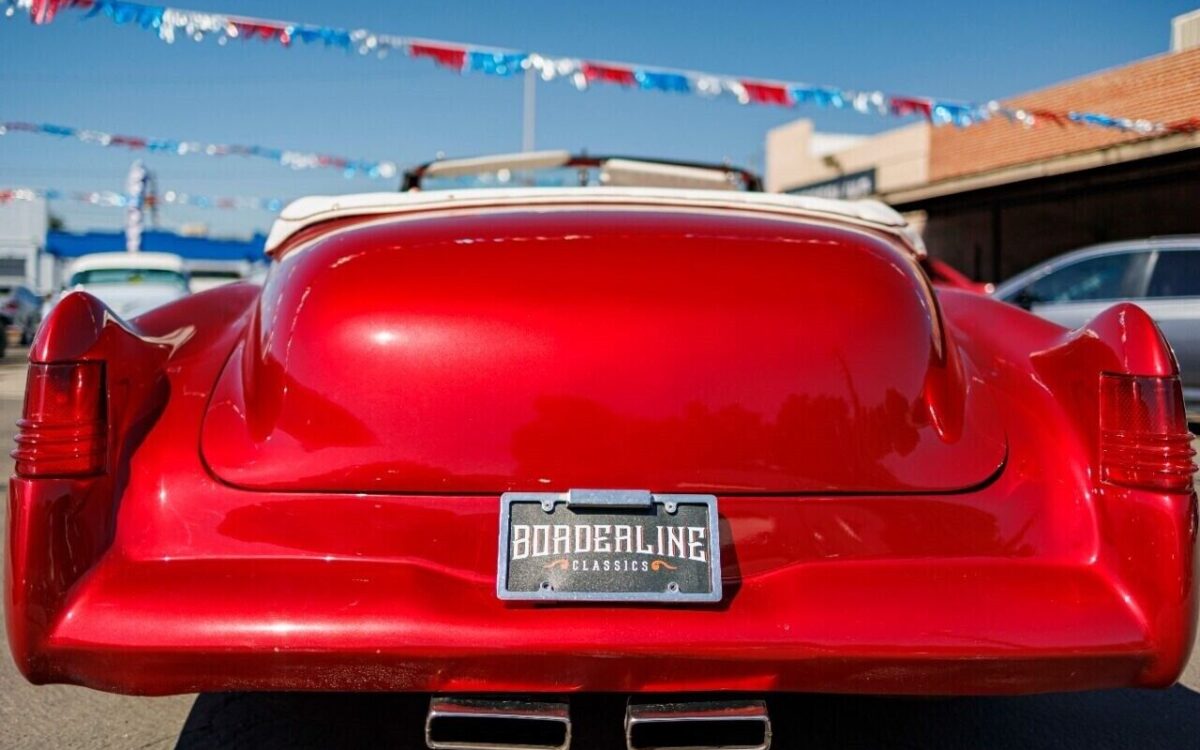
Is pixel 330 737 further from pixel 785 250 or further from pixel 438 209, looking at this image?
pixel 785 250

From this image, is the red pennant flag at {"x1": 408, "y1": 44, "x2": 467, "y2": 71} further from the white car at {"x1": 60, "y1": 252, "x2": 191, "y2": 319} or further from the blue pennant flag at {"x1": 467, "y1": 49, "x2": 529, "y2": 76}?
the white car at {"x1": 60, "y1": 252, "x2": 191, "y2": 319}

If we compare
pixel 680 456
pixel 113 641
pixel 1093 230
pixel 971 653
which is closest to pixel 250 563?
pixel 113 641

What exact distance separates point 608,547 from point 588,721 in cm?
96

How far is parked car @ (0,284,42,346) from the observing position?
27.7 meters

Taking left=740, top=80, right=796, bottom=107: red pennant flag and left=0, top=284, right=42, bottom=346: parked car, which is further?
left=0, top=284, right=42, bottom=346: parked car

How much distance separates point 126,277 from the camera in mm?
15180

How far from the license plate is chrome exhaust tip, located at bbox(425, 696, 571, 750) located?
0.66 feet

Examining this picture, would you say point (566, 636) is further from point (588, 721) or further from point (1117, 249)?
point (1117, 249)

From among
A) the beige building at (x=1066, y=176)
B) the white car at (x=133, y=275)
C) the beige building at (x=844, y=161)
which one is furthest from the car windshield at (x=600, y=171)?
the beige building at (x=844, y=161)

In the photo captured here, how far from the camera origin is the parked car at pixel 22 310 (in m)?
27.7

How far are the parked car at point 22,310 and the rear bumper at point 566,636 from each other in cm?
2784

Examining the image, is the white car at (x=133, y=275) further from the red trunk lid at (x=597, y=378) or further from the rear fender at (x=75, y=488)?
the red trunk lid at (x=597, y=378)

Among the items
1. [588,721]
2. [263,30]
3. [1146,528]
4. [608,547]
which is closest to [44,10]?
[263,30]

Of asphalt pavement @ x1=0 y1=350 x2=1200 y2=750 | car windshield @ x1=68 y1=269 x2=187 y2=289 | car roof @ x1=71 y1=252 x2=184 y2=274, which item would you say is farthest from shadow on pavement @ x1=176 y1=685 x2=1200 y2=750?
car roof @ x1=71 y1=252 x2=184 y2=274
